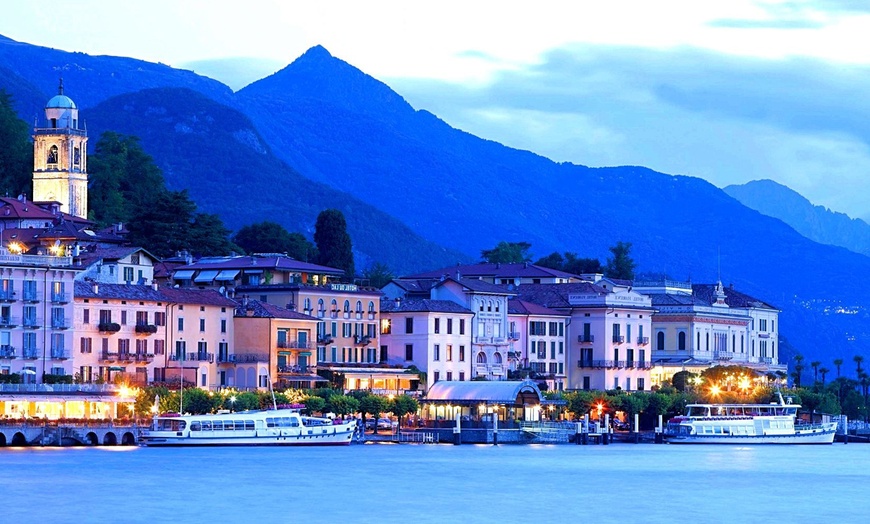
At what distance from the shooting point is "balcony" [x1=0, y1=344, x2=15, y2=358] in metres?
113

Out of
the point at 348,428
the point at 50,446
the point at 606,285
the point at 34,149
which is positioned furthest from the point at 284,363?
the point at 34,149

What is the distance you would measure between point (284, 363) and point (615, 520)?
55.8 m

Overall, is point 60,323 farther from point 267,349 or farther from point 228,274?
point 228,274

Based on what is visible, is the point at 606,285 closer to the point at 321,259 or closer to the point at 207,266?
the point at 321,259

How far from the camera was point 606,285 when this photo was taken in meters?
160

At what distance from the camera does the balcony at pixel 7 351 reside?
112875 millimetres

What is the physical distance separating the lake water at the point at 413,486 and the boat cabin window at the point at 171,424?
1.24 m

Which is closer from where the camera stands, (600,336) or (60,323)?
(60,323)

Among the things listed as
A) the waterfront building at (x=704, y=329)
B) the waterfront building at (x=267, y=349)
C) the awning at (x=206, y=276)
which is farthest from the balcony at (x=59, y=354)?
the waterfront building at (x=704, y=329)

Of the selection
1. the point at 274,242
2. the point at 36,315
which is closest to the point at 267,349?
the point at 36,315

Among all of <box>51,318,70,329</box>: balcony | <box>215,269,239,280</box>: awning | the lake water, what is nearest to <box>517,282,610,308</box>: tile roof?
<box>215,269,239,280</box>: awning

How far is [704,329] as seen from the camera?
16725cm

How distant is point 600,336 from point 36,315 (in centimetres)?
5259

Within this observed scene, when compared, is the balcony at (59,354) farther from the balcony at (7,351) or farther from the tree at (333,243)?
the tree at (333,243)
